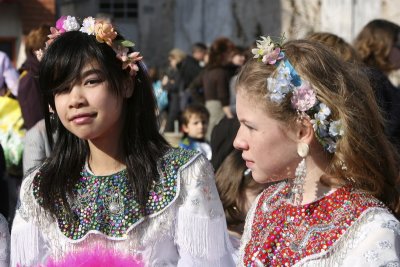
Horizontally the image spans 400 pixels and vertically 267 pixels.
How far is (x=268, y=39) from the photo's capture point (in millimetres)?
3207

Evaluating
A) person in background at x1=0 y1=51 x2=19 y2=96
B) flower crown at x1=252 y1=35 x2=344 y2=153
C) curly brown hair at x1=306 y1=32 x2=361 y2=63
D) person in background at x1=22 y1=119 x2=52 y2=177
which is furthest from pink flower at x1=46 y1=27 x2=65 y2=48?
person in background at x1=0 y1=51 x2=19 y2=96

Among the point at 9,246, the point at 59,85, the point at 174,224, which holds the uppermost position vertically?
the point at 59,85

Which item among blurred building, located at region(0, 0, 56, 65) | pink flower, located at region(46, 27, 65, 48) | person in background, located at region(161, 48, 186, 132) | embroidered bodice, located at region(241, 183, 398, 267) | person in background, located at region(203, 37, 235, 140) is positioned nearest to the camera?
embroidered bodice, located at region(241, 183, 398, 267)

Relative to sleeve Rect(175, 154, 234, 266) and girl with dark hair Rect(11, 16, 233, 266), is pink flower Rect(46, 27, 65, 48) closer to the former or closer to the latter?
girl with dark hair Rect(11, 16, 233, 266)

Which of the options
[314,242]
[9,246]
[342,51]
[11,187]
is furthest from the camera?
[11,187]

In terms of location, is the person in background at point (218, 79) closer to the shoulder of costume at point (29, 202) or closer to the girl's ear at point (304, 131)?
the shoulder of costume at point (29, 202)

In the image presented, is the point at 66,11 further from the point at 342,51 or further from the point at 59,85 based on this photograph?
the point at 59,85

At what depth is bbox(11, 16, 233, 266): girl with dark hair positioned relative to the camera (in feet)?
12.1

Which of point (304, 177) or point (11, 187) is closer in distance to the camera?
point (304, 177)

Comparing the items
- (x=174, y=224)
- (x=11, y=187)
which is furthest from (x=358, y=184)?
(x=11, y=187)

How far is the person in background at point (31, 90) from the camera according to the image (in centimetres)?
667

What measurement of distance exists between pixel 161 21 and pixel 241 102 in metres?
19.1

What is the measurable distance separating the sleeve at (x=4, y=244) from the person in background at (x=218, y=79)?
6.86 m

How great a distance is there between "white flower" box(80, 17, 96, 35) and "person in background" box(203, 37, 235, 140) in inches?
281
